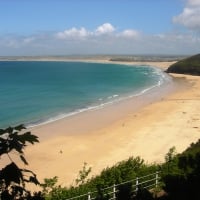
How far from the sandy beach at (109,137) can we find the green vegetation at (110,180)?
7.48 m

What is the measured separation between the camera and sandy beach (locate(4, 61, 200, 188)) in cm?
2483

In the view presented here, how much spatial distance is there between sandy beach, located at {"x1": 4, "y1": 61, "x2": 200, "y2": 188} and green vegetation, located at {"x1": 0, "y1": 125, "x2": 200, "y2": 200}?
7477 mm

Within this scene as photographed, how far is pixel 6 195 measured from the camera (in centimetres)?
350

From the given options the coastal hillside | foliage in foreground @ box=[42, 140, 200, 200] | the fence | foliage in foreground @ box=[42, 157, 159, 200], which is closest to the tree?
foliage in foreground @ box=[42, 140, 200, 200]

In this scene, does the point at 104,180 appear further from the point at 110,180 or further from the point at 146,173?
the point at 146,173

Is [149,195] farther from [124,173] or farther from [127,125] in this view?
[127,125]

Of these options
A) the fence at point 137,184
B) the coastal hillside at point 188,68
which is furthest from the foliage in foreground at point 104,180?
the coastal hillside at point 188,68

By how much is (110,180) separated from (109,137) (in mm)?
18938

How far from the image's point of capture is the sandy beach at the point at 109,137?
81.4ft

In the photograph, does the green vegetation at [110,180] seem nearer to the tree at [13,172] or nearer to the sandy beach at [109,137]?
the tree at [13,172]

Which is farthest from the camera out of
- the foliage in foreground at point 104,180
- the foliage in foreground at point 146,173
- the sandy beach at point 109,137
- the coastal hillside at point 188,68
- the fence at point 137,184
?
the coastal hillside at point 188,68

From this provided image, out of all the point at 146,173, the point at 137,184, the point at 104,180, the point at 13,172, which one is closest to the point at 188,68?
the point at 146,173

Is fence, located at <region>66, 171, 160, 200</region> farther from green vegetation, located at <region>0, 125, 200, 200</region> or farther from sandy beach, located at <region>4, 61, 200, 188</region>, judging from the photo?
sandy beach, located at <region>4, 61, 200, 188</region>

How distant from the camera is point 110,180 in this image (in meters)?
13.2
